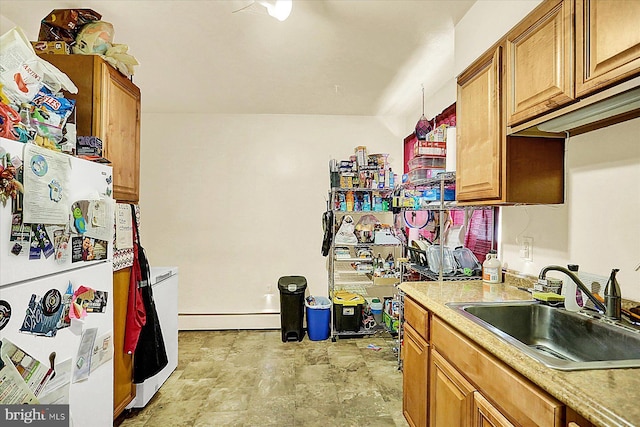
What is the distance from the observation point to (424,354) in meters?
1.83

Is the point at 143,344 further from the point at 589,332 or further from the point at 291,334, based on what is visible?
the point at 589,332

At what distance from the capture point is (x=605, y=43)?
44.8 inches

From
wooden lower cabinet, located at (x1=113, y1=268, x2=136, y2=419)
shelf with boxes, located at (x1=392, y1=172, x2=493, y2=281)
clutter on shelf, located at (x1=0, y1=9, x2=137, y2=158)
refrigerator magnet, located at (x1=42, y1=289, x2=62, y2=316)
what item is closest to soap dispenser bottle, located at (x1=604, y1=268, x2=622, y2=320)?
shelf with boxes, located at (x1=392, y1=172, x2=493, y2=281)

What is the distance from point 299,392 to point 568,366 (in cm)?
209

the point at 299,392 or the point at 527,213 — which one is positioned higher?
the point at 527,213

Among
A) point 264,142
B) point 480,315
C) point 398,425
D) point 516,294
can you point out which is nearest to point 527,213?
point 516,294

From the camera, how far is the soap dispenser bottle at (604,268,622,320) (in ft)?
4.36

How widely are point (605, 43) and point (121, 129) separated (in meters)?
2.44

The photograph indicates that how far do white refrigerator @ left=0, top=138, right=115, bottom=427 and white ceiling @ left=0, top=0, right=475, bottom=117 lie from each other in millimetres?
1151

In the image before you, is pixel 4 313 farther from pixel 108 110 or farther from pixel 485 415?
pixel 485 415

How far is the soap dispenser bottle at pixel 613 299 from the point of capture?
4.36 feet

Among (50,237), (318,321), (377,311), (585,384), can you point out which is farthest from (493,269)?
(50,237)

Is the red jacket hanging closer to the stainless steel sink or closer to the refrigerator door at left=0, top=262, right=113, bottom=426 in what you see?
the refrigerator door at left=0, top=262, right=113, bottom=426

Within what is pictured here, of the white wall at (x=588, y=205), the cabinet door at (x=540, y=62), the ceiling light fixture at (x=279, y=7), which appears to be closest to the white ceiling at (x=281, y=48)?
the ceiling light fixture at (x=279, y=7)
